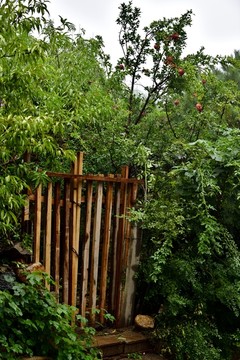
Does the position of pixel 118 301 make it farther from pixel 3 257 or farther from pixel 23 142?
pixel 23 142

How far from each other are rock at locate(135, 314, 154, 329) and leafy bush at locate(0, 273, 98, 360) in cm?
83

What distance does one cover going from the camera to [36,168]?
3.09m

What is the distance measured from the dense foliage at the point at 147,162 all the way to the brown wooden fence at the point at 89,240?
16 centimetres

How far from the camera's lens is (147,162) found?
Answer: 3.88 m

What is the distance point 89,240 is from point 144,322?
0.94m

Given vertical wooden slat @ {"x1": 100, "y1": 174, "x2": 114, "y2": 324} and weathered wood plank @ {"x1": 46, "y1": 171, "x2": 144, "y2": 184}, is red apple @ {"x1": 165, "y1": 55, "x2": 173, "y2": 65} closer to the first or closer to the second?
weathered wood plank @ {"x1": 46, "y1": 171, "x2": 144, "y2": 184}

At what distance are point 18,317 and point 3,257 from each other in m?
0.63

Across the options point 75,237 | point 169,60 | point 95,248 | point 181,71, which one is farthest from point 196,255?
point 169,60

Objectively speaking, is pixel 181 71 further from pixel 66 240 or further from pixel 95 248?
pixel 66 240

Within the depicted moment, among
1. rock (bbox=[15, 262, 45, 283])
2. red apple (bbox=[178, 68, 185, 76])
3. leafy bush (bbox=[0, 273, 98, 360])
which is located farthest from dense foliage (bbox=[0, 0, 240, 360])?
rock (bbox=[15, 262, 45, 283])

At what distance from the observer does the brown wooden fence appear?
134 inches

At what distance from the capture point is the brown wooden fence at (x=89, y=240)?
3412mm

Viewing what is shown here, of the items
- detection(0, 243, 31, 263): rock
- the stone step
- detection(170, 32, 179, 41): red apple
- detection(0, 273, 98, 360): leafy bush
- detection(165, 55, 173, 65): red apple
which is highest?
detection(170, 32, 179, 41): red apple

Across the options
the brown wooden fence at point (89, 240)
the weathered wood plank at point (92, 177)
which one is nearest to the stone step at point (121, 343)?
the brown wooden fence at point (89, 240)
